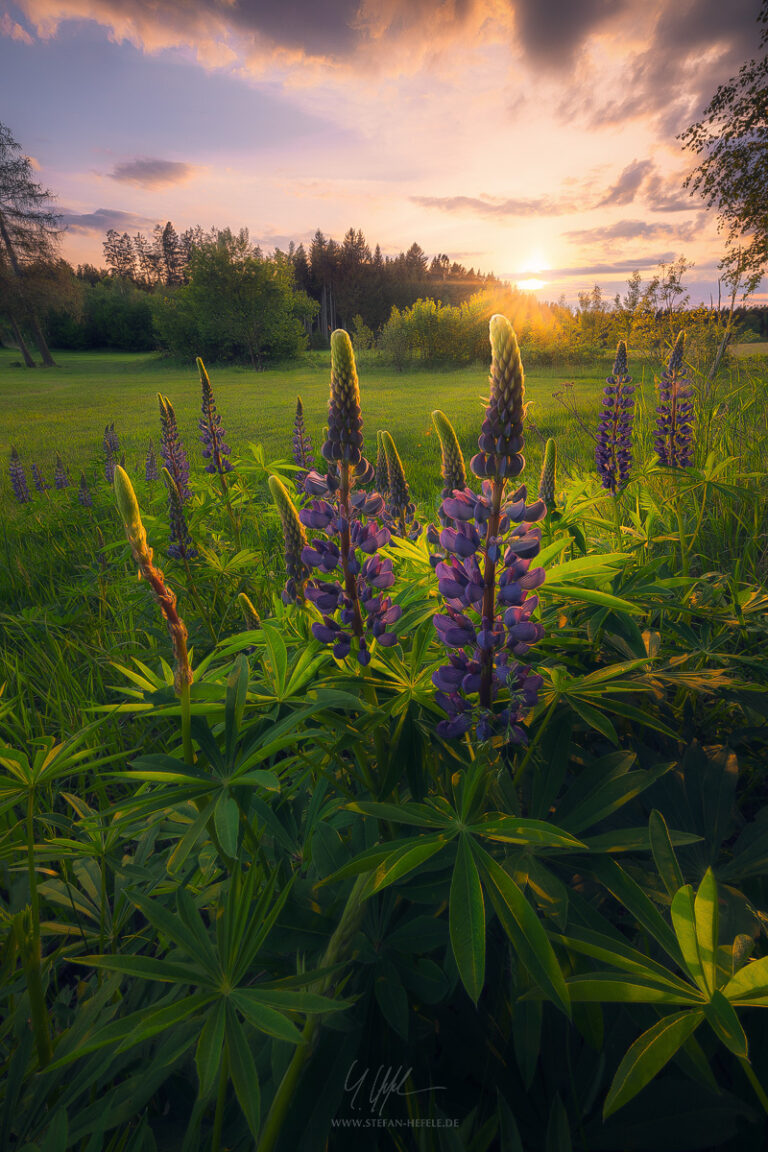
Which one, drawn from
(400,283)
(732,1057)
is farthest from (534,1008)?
(400,283)

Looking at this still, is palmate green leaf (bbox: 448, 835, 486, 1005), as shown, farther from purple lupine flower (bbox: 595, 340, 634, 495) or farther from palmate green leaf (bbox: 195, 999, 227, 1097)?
purple lupine flower (bbox: 595, 340, 634, 495)

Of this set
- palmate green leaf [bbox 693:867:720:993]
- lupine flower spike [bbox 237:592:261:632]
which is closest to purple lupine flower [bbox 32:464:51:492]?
lupine flower spike [bbox 237:592:261:632]

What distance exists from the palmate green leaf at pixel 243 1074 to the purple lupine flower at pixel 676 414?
3.57 meters

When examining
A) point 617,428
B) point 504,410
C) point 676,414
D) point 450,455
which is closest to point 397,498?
point 450,455

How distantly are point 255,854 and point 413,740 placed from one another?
453 mm

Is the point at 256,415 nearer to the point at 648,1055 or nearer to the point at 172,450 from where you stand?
the point at 172,450

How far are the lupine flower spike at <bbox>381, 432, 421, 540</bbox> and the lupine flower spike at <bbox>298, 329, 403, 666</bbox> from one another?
0.53 meters

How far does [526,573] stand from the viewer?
1129 mm

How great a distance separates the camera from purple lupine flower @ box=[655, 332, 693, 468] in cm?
346

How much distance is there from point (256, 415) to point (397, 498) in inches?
592

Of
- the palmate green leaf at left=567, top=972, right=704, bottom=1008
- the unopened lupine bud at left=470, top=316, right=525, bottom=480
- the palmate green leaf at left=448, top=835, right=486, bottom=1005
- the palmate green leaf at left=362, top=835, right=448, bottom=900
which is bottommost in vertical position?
the palmate green leaf at left=567, top=972, right=704, bottom=1008

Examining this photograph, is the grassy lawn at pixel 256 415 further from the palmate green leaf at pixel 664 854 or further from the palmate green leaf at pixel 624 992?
the palmate green leaf at pixel 624 992

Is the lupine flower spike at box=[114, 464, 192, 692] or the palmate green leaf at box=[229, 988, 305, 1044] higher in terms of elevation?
the lupine flower spike at box=[114, 464, 192, 692]

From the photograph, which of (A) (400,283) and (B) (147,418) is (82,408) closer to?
(B) (147,418)
